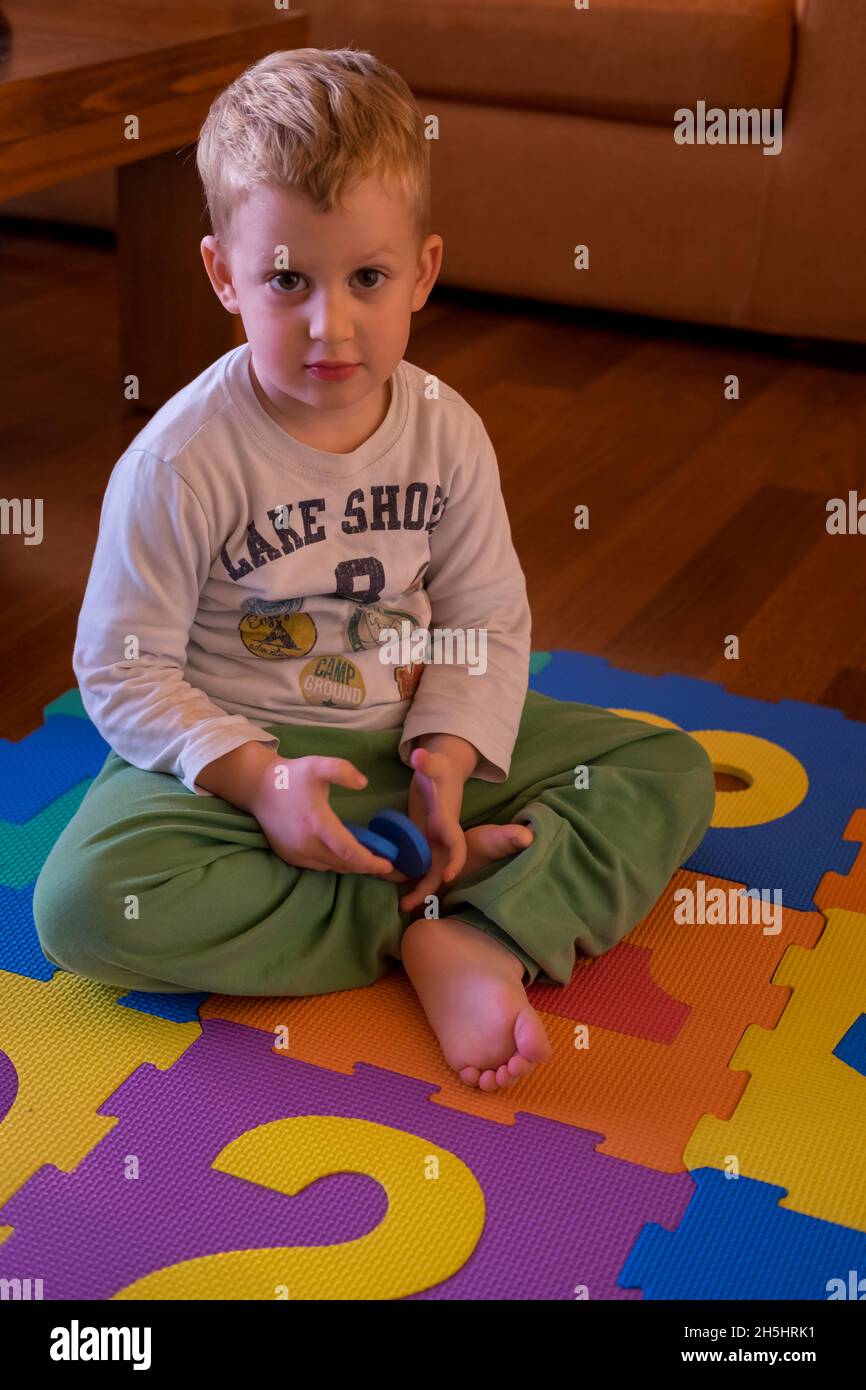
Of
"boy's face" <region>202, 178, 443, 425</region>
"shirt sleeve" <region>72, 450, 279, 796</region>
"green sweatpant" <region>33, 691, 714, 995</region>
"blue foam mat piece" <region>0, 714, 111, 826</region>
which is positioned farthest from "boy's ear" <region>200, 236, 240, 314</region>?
"blue foam mat piece" <region>0, 714, 111, 826</region>

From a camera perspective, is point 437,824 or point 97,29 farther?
point 97,29

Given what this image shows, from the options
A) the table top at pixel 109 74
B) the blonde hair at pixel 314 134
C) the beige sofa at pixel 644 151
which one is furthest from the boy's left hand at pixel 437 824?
the beige sofa at pixel 644 151

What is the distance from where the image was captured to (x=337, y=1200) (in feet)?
2.60

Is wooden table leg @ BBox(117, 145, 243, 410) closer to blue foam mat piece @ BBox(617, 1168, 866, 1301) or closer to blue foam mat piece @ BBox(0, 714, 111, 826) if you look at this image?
blue foam mat piece @ BBox(0, 714, 111, 826)

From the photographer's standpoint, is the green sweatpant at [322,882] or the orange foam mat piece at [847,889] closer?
the green sweatpant at [322,882]

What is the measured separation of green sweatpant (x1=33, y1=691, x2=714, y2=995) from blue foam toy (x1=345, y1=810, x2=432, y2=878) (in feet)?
0.12

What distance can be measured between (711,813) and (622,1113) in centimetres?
Answer: 25

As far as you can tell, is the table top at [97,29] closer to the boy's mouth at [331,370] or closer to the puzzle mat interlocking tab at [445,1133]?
the boy's mouth at [331,370]

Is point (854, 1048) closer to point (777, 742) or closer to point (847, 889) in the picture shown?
point (847, 889)

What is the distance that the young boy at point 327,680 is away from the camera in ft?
2.86

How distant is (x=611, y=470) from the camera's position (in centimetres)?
176

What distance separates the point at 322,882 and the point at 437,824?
8cm

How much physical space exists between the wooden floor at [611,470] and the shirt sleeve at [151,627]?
305 mm

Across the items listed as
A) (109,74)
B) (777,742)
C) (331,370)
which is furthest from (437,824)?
(109,74)
